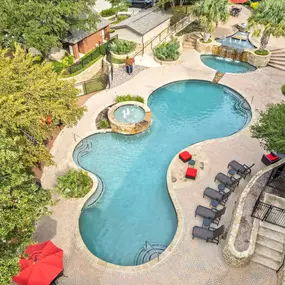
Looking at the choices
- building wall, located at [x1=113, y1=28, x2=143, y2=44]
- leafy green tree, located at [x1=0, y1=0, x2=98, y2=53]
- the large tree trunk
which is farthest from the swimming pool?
leafy green tree, located at [x1=0, y1=0, x2=98, y2=53]

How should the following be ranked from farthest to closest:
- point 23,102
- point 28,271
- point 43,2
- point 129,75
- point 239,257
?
1. point 129,75
2. point 43,2
3. point 23,102
4. point 239,257
5. point 28,271

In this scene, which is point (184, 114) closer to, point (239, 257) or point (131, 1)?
point (239, 257)

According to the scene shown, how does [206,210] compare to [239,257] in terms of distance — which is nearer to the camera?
[239,257]

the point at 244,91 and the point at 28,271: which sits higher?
the point at 28,271

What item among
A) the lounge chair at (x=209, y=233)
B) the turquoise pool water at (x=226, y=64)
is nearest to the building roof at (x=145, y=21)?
the turquoise pool water at (x=226, y=64)

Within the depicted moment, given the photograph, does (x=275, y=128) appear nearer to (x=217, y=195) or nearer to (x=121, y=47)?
(x=217, y=195)

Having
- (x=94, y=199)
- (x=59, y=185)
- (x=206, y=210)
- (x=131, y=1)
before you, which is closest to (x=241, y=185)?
(x=206, y=210)

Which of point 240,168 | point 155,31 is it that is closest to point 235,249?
point 240,168
